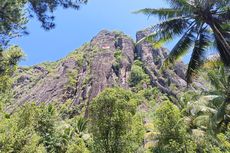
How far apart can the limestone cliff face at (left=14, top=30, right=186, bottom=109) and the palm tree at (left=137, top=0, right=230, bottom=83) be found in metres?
61.7

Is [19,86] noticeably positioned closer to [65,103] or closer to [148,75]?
[65,103]

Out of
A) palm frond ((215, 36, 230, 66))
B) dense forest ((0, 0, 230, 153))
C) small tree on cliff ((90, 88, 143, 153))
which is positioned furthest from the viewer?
small tree on cliff ((90, 88, 143, 153))

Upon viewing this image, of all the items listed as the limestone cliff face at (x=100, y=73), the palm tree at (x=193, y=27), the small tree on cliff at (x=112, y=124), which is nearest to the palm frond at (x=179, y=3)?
the palm tree at (x=193, y=27)

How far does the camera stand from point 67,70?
102 m

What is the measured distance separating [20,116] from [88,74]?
2484 inches

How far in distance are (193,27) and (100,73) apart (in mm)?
72408

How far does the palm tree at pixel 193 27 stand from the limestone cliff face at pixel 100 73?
6170 centimetres

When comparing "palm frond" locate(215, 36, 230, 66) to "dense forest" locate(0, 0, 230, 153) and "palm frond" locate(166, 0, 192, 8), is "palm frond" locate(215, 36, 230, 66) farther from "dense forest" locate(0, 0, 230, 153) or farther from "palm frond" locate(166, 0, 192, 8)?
"palm frond" locate(166, 0, 192, 8)

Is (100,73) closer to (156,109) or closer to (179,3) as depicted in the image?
(156,109)

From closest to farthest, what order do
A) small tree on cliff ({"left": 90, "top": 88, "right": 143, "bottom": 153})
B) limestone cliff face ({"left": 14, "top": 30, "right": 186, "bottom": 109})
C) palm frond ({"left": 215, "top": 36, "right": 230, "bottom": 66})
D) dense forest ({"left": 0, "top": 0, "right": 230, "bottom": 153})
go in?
dense forest ({"left": 0, "top": 0, "right": 230, "bottom": 153})
palm frond ({"left": 215, "top": 36, "right": 230, "bottom": 66})
small tree on cliff ({"left": 90, "top": 88, "right": 143, "bottom": 153})
limestone cliff face ({"left": 14, "top": 30, "right": 186, "bottom": 109})

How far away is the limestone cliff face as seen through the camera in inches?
3393

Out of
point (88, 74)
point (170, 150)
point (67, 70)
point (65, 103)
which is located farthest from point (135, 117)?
point (67, 70)

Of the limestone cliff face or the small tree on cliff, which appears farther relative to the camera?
the limestone cliff face

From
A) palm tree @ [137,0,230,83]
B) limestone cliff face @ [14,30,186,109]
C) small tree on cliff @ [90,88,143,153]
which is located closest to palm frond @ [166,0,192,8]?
palm tree @ [137,0,230,83]
